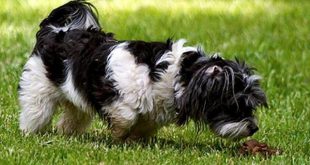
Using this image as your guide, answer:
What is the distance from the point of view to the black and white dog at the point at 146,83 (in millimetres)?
7164

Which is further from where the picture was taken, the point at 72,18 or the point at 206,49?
the point at 206,49

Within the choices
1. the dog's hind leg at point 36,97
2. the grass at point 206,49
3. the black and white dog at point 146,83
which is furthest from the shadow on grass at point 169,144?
the dog's hind leg at point 36,97

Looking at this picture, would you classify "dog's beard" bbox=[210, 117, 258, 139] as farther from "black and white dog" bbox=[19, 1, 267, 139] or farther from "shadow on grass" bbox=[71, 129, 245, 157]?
"shadow on grass" bbox=[71, 129, 245, 157]

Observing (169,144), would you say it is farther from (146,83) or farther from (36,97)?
(36,97)

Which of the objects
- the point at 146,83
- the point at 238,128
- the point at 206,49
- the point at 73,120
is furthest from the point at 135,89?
the point at 206,49

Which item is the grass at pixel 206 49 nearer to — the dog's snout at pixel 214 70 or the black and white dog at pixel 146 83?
the black and white dog at pixel 146 83

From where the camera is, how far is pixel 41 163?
659 centimetres

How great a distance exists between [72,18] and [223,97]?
176 cm

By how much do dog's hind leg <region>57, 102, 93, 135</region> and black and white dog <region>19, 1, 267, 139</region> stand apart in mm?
454

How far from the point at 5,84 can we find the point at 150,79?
10.7 feet

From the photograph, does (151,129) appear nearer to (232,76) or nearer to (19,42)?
(232,76)

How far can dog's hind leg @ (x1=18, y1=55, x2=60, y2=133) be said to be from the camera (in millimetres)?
7840

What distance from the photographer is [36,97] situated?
789 centimetres

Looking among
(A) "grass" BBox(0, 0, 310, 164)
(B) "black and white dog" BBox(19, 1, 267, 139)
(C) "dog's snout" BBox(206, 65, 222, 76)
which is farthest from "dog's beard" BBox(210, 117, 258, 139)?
(C) "dog's snout" BBox(206, 65, 222, 76)
